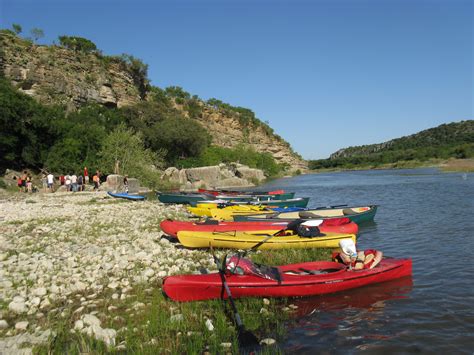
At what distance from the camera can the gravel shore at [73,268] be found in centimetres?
511

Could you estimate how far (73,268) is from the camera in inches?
292

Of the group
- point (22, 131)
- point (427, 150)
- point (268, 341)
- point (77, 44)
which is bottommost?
point (268, 341)

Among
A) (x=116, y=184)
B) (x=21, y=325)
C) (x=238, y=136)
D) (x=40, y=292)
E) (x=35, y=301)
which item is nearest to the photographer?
(x=21, y=325)

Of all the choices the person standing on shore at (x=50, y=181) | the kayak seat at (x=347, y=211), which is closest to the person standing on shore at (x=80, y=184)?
the person standing on shore at (x=50, y=181)

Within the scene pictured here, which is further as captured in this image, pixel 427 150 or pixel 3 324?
pixel 427 150

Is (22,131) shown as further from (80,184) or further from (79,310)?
(79,310)

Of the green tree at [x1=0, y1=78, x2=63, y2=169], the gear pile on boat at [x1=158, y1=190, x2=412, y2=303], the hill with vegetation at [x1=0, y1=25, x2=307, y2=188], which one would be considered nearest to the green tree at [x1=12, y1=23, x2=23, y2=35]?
the hill with vegetation at [x1=0, y1=25, x2=307, y2=188]

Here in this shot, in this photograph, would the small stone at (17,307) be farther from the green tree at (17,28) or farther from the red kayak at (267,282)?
the green tree at (17,28)

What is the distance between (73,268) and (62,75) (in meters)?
46.9

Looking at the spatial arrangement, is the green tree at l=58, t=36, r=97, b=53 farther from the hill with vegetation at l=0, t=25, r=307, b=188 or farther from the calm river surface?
the calm river surface

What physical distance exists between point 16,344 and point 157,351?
1.89 meters

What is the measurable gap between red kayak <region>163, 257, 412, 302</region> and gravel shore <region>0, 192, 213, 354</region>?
3.36 feet

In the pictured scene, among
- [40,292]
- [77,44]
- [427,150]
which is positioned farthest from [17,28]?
[427,150]

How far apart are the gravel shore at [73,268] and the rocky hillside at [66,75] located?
3494cm
